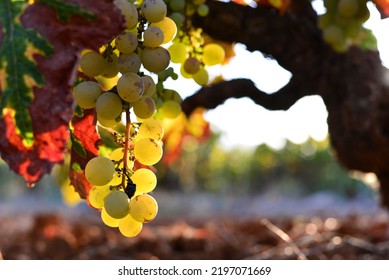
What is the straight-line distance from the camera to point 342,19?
50.8 inches

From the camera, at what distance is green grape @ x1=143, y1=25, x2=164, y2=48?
27.5 inches

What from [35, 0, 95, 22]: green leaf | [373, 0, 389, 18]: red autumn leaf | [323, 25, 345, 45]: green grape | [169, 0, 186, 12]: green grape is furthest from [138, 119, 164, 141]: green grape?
[323, 25, 345, 45]: green grape

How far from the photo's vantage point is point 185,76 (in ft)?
3.38

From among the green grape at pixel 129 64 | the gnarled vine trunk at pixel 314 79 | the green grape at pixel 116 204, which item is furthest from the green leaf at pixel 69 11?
the gnarled vine trunk at pixel 314 79

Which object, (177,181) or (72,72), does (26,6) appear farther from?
(177,181)

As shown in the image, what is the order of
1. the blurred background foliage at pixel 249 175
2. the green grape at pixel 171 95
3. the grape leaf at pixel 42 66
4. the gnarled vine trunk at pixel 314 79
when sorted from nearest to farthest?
1. the grape leaf at pixel 42 66
2. the green grape at pixel 171 95
3. the gnarled vine trunk at pixel 314 79
4. the blurred background foliage at pixel 249 175

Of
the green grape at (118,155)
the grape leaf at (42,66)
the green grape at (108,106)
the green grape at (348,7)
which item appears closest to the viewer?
the grape leaf at (42,66)

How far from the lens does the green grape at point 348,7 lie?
47.1 inches

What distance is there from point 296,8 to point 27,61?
1112mm

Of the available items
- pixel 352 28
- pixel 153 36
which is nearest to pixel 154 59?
pixel 153 36

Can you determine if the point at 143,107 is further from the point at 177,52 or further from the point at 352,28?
the point at 352,28

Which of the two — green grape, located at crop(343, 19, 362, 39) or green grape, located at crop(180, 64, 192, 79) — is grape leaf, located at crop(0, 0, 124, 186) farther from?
green grape, located at crop(343, 19, 362, 39)

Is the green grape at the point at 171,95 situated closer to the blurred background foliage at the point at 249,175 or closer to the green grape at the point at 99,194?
the green grape at the point at 99,194

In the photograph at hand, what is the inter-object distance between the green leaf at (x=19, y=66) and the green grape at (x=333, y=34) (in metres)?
0.90
